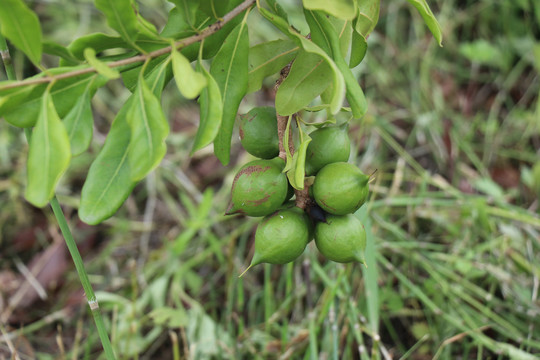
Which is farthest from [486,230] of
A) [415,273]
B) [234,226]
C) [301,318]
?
[234,226]

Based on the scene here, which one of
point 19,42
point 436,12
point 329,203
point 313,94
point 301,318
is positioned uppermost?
point 19,42

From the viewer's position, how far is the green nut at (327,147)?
1.06m

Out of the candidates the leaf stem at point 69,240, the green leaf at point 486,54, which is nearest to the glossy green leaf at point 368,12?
the leaf stem at point 69,240

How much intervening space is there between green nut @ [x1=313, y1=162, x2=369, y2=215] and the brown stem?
1.15 feet

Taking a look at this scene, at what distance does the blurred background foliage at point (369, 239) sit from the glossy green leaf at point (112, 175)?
2.13ft

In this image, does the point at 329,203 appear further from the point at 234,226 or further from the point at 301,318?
the point at 234,226

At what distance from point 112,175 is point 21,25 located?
0.94 feet

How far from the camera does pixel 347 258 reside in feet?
3.32

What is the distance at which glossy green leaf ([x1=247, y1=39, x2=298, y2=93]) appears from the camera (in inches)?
41.6

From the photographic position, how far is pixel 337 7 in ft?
2.63

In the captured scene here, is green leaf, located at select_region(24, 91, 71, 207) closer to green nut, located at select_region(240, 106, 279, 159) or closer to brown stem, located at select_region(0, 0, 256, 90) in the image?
brown stem, located at select_region(0, 0, 256, 90)

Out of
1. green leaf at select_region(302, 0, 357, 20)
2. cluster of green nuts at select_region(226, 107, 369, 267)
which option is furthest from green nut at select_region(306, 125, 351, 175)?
green leaf at select_region(302, 0, 357, 20)

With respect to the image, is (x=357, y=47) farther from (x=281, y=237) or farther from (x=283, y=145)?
(x=281, y=237)

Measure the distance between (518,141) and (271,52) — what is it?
7.03ft
